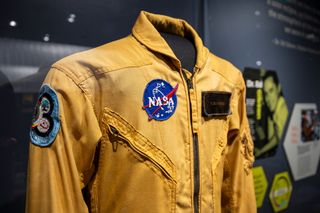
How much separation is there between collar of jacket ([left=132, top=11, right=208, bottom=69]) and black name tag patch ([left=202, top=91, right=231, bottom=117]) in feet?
0.31

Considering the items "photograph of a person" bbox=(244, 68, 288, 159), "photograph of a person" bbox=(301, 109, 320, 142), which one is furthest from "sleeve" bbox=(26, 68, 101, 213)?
"photograph of a person" bbox=(301, 109, 320, 142)

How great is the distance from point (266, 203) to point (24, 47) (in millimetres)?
1486

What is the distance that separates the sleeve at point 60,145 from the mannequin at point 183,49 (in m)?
0.34

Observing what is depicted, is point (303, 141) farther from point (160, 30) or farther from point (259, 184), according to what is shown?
point (160, 30)

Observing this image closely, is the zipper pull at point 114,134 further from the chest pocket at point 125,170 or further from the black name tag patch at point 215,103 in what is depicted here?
the black name tag patch at point 215,103

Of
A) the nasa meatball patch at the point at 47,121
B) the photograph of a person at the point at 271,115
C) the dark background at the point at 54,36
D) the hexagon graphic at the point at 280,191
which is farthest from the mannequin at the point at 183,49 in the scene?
the hexagon graphic at the point at 280,191

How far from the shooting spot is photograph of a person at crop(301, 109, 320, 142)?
210 centimetres

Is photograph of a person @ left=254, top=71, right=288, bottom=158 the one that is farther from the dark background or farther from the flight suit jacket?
the flight suit jacket

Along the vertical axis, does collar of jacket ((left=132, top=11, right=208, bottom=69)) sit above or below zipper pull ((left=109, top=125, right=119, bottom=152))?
above

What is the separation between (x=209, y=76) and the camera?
101 cm

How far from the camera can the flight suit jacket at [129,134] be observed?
0.74 m

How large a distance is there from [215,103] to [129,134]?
0.31m

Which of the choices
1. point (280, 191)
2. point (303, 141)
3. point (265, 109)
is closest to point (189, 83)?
point (265, 109)

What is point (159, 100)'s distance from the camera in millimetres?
880
